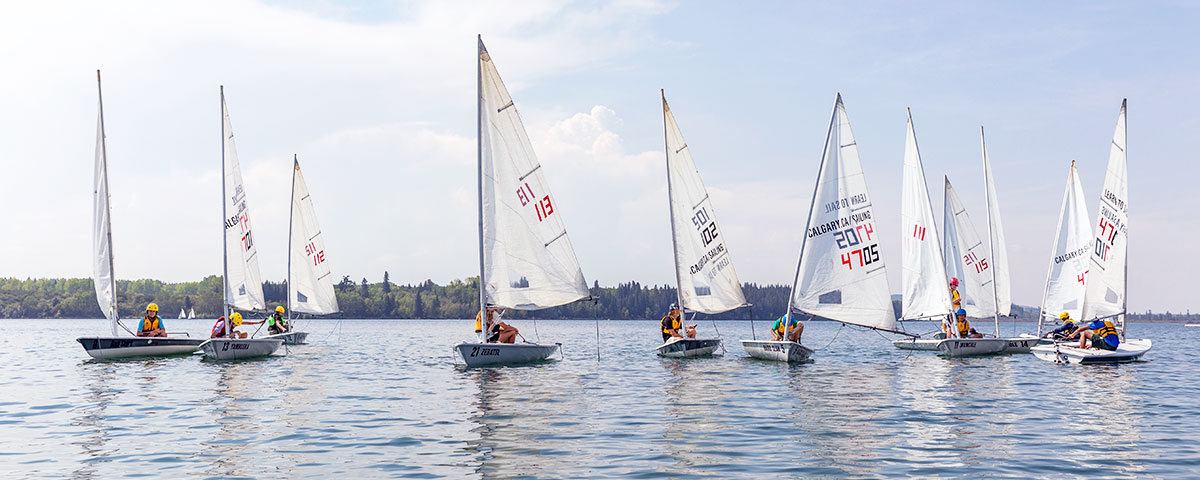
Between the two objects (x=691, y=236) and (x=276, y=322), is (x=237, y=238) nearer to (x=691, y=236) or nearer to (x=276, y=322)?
(x=276, y=322)

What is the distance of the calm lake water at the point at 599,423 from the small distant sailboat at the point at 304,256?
19605mm

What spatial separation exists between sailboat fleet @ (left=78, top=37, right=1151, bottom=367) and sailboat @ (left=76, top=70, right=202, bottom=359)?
0.05 meters

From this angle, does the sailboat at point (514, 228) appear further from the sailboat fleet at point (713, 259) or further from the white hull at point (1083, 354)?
the white hull at point (1083, 354)

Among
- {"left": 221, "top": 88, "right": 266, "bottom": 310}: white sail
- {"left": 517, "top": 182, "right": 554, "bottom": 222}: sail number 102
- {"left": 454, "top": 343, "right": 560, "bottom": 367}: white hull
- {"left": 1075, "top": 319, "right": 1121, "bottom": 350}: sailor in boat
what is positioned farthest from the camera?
{"left": 221, "top": 88, "right": 266, "bottom": 310}: white sail

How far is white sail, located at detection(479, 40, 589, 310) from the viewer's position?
2758 centimetres

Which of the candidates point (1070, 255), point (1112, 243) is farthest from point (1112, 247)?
point (1070, 255)

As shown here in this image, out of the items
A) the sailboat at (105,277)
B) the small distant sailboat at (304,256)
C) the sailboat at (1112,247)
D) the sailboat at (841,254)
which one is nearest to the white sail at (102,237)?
the sailboat at (105,277)

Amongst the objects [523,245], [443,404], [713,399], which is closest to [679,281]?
[523,245]

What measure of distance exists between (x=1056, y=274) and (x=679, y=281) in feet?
69.6

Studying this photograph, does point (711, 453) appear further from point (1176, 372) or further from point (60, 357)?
Result: point (60, 357)

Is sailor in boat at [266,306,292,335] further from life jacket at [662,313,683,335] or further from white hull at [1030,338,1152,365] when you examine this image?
white hull at [1030,338,1152,365]

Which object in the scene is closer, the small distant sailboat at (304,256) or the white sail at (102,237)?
the white sail at (102,237)

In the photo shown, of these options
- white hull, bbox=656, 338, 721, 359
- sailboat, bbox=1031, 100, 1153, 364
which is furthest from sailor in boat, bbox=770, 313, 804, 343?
sailboat, bbox=1031, 100, 1153, 364

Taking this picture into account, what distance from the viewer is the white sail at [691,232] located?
32.5 metres
